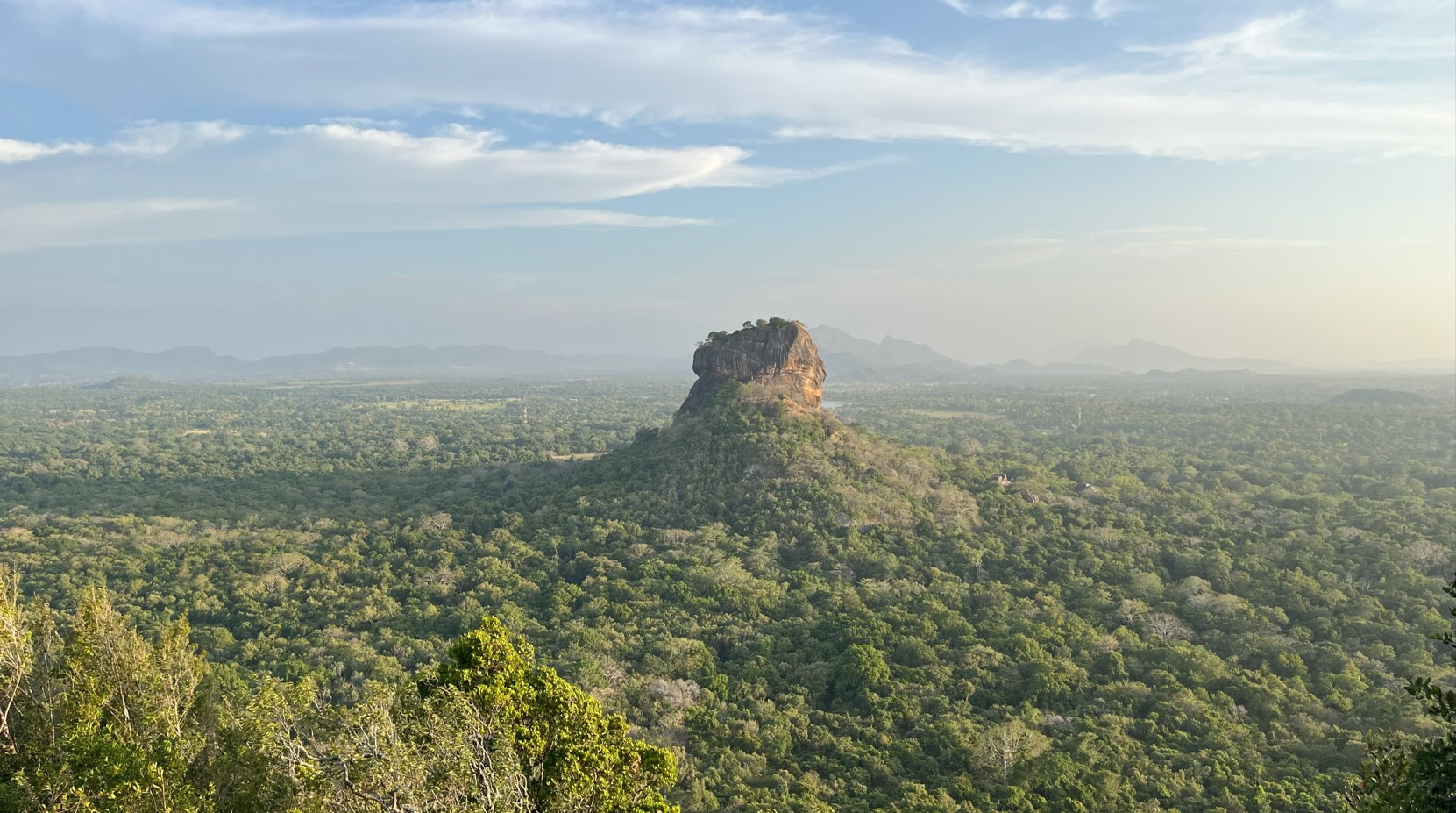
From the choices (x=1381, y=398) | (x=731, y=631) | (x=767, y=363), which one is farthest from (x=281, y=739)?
(x=1381, y=398)

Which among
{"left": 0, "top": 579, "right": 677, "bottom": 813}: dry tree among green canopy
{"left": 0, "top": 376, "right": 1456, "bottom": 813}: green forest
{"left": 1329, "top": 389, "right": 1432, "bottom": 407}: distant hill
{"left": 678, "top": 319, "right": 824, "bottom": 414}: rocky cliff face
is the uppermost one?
{"left": 678, "top": 319, "right": 824, "bottom": 414}: rocky cliff face

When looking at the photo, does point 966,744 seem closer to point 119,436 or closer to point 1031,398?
point 119,436

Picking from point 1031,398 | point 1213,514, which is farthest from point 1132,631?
point 1031,398

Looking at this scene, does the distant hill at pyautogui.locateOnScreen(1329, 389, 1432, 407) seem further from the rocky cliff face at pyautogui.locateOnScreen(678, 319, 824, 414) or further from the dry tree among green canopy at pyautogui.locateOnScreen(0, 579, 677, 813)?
the dry tree among green canopy at pyautogui.locateOnScreen(0, 579, 677, 813)

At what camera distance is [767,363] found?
65.9 metres

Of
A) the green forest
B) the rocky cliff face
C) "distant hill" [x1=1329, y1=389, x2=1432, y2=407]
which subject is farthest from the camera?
"distant hill" [x1=1329, y1=389, x2=1432, y2=407]

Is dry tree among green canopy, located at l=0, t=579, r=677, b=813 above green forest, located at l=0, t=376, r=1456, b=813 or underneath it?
above

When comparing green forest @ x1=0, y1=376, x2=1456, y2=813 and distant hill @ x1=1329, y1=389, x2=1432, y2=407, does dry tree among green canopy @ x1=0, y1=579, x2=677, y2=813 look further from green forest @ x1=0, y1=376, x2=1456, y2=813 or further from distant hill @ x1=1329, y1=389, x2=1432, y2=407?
distant hill @ x1=1329, y1=389, x2=1432, y2=407

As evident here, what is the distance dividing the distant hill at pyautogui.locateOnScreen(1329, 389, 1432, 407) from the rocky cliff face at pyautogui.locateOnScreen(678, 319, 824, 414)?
12276cm

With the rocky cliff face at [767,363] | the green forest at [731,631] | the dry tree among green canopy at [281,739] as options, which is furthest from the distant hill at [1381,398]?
the dry tree among green canopy at [281,739]

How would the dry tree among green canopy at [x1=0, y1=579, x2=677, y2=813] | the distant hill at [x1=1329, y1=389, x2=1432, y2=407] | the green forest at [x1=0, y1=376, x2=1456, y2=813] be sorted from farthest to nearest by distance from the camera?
1. the distant hill at [x1=1329, y1=389, x2=1432, y2=407]
2. the green forest at [x1=0, y1=376, x2=1456, y2=813]
3. the dry tree among green canopy at [x1=0, y1=579, x2=677, y2=813]

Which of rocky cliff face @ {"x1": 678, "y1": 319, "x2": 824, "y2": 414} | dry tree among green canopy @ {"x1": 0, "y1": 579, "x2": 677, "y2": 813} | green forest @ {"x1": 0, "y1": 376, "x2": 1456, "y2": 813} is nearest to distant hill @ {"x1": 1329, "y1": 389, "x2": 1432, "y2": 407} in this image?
green forest @ {"x1": 0, "y1": 376, "x2": 1456, "y2": 813}

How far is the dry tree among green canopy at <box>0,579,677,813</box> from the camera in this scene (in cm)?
1105

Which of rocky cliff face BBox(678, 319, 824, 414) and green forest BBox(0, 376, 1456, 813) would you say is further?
rocky cliff face BBox(678, 319, 824, 414)
